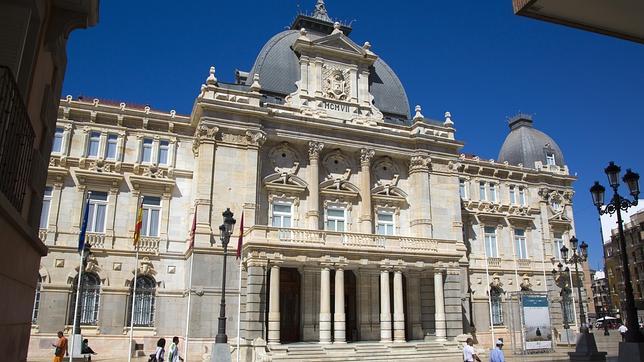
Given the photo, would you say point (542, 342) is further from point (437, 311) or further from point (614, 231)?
point (614, 231)

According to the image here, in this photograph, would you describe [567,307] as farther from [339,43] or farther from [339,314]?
[339,43]

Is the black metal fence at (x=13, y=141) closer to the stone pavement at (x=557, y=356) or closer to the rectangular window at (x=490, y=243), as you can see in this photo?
the stone pavement at (x=557, y=356)

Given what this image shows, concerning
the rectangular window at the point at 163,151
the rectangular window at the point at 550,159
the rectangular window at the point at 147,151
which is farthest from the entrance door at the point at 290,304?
the rectangular window at the point at 550,159

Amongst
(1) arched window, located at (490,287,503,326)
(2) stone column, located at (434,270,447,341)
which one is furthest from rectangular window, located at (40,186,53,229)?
(1) arched window, located at (490,287,503,326)

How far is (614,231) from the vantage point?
86125mm

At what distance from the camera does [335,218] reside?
34.8 m

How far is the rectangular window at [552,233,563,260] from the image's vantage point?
4456 cm

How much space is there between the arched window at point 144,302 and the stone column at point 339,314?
10390 millimetres

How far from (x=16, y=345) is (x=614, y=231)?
310ft

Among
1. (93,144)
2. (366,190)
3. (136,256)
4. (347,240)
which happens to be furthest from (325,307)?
(93,144)

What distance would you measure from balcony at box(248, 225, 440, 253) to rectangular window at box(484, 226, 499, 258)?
34.3ft

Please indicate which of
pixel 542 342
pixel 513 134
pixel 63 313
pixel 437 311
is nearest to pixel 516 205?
pixel 513 134

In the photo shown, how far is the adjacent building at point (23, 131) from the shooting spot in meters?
6.18

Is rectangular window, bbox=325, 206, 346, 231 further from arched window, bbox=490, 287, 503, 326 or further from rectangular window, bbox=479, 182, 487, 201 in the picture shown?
arched window, bbox=490, 287, 503, 326
